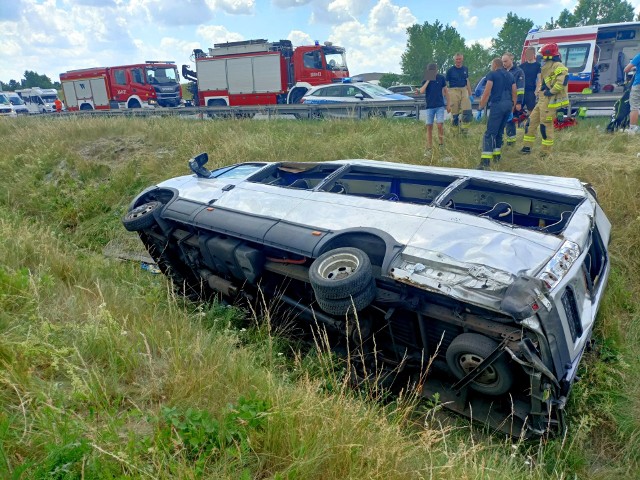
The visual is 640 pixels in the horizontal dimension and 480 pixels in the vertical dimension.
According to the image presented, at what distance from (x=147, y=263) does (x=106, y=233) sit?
2.11m

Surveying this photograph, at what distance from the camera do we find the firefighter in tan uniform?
21.5 ft

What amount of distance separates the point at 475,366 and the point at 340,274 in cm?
93

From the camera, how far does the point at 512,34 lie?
135 ft

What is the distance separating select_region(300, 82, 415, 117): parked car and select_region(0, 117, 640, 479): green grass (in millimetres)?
4764

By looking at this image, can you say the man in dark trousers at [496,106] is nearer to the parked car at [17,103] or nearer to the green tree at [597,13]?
the parked car at [17,103]

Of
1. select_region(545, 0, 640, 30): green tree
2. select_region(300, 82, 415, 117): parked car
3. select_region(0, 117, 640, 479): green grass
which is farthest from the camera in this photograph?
select_region(545, 0, 640, 30): green tree

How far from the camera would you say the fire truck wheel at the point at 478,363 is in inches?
94.3

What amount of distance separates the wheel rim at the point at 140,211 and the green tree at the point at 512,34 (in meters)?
44.2

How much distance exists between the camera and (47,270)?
13.6 feet

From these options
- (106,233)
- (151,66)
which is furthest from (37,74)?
(106,233)

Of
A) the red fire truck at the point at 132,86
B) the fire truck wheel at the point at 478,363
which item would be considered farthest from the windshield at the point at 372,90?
the red fire truck at the point at 132,86

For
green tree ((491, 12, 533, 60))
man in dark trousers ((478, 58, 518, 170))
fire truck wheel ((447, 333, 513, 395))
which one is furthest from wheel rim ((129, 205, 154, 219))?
green tree ((491, 12, 533, 60))

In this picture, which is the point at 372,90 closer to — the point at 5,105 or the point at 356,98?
the point at 356,98

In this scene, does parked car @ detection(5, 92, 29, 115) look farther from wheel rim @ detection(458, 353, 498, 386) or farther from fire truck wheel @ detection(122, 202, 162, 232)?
wheel rim @ detection(458, 353, 498, 386)
